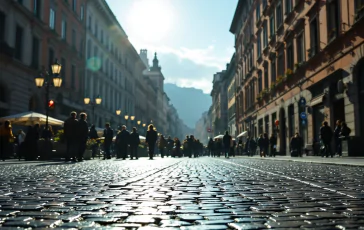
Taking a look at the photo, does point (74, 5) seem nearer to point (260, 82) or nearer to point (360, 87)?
point (260, 82)

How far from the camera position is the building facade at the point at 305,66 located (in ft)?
57.2

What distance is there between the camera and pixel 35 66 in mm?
28062

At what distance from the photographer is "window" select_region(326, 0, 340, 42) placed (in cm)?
1924

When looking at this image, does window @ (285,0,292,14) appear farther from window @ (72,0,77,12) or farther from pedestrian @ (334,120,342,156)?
window @ (72,0,77,12)

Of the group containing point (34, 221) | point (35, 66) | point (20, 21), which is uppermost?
point (20, 21)

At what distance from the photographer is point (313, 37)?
22.7 m

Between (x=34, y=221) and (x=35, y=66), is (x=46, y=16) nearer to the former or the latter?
(x=35, y=66)

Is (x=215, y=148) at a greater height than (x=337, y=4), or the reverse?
(x=337, y=4)

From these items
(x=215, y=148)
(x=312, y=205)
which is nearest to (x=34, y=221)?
(x=312, y=205)

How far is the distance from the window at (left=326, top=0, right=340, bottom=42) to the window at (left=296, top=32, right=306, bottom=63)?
420 centimetres

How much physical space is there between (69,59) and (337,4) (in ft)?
75.8

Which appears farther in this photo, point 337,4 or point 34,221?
point 337,4

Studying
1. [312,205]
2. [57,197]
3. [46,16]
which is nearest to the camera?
[312,205]

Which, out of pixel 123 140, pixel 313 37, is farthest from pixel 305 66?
pixel 123 140
